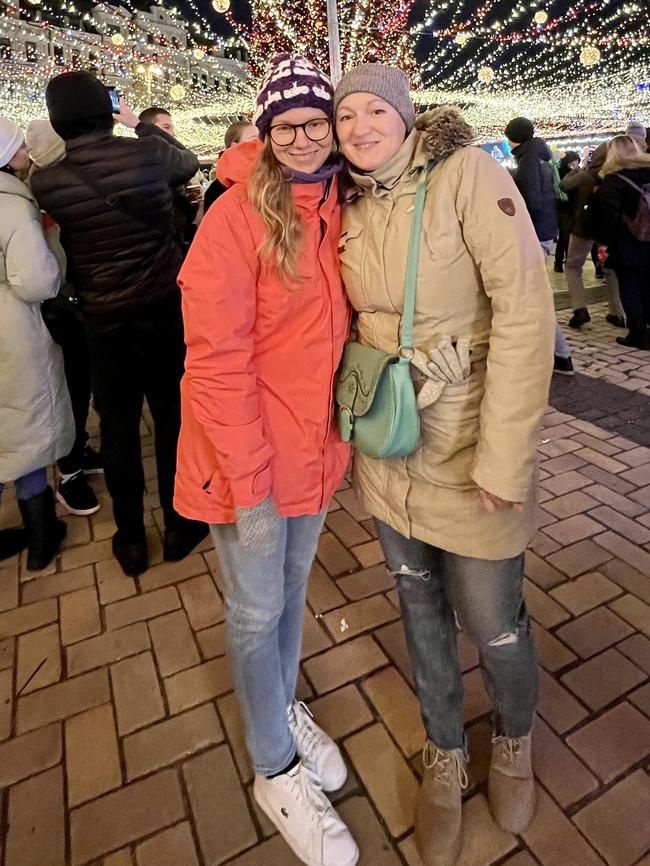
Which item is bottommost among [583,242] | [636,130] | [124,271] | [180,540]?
[180,540]

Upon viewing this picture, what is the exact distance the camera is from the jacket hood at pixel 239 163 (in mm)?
1278

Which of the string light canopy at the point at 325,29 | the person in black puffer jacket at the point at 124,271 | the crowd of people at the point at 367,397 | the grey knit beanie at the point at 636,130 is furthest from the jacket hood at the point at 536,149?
the string light canopy at the point at 325,29

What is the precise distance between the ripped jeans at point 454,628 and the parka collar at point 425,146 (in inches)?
34.6

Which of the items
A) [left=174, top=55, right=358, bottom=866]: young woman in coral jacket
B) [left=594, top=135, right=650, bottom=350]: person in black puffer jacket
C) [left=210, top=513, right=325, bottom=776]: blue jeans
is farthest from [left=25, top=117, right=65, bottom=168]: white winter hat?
[left=594, top=135, right=650, bottom=350]: person in black puffer jacket

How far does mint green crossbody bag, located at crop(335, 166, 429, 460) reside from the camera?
1.21 m

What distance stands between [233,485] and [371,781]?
1.10 meters

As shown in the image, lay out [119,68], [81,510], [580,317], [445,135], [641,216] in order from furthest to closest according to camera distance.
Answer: [119,68] < [580,317] < [641,216] < [81,510] < [445,135]

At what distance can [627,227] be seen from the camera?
4.99 m

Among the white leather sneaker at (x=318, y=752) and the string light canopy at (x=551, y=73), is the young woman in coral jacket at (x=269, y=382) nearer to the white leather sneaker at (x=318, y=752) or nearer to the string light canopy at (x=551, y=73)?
the white leather sneaker at (x=318, y=752)

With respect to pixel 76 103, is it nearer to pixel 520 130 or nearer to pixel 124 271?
pixel 124 271

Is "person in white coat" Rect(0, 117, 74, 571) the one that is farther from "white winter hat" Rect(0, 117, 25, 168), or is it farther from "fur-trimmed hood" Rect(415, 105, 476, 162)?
"fur-trimmed hood" Rect(415, 105, 476, 162)

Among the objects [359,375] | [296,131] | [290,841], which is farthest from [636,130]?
[290,841]

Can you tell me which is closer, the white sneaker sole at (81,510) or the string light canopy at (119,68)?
the white sneaker sole at (81,510)

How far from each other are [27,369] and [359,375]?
5.99 ft
